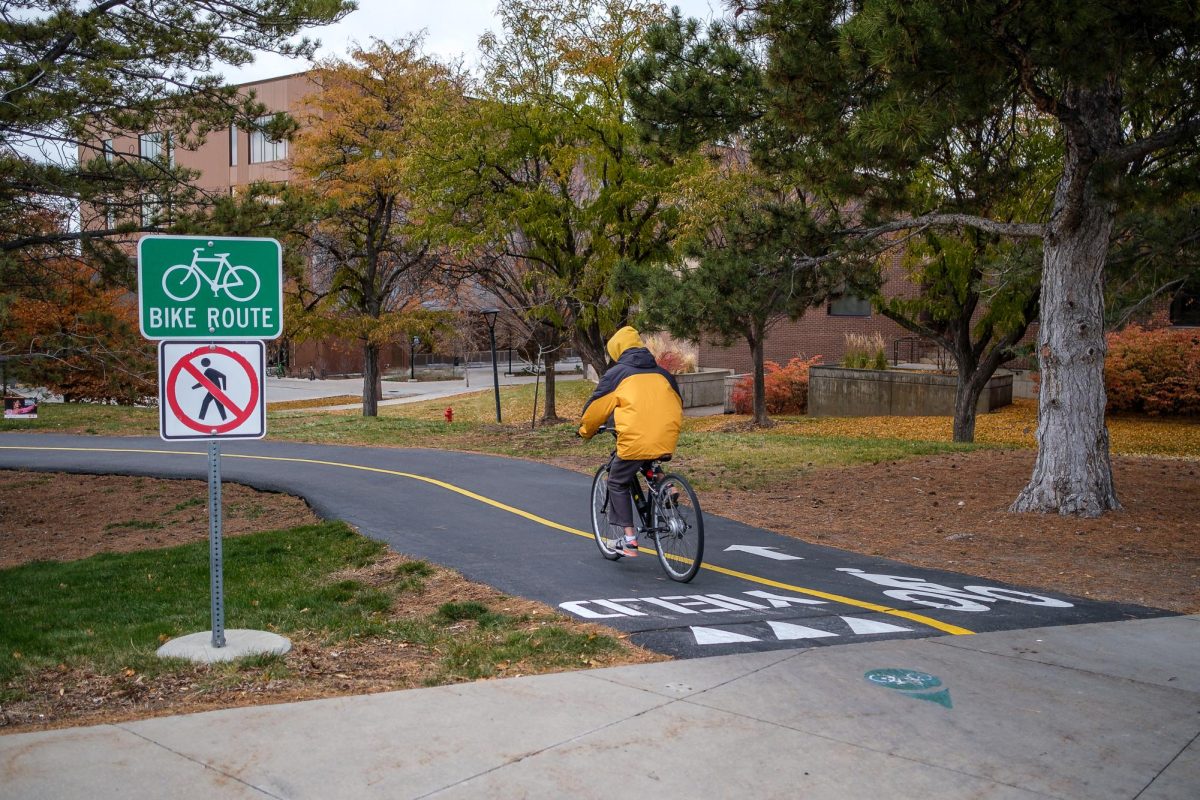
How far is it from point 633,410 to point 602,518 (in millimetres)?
1458

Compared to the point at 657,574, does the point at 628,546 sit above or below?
above

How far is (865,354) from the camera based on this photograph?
31.2m

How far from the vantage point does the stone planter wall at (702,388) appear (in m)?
34.2

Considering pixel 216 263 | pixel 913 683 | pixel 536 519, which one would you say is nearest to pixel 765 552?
pixel 536 519

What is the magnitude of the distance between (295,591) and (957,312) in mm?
16912

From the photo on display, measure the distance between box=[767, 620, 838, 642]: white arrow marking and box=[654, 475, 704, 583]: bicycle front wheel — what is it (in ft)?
4.26

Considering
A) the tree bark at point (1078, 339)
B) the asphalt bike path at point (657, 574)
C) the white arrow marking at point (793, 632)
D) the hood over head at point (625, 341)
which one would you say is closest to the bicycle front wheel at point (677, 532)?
the asphalt bike path at point (657, 574)

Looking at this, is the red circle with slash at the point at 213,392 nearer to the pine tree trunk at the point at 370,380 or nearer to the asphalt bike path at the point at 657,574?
the asphalt bike path at the point at 657,574

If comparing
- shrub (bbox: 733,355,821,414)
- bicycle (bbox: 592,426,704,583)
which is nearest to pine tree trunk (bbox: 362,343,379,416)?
shrub (bbox: 733,355,821,414)

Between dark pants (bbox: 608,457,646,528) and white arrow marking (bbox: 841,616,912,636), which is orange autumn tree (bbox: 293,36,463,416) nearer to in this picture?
dark pants (bbox: 608,457,646,528)

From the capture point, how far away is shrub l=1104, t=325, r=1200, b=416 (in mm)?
24578

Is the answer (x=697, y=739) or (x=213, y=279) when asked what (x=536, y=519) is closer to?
(x=213, y=279)

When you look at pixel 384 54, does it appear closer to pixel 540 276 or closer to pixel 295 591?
pixel 540 276

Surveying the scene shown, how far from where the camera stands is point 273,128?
14.3m
